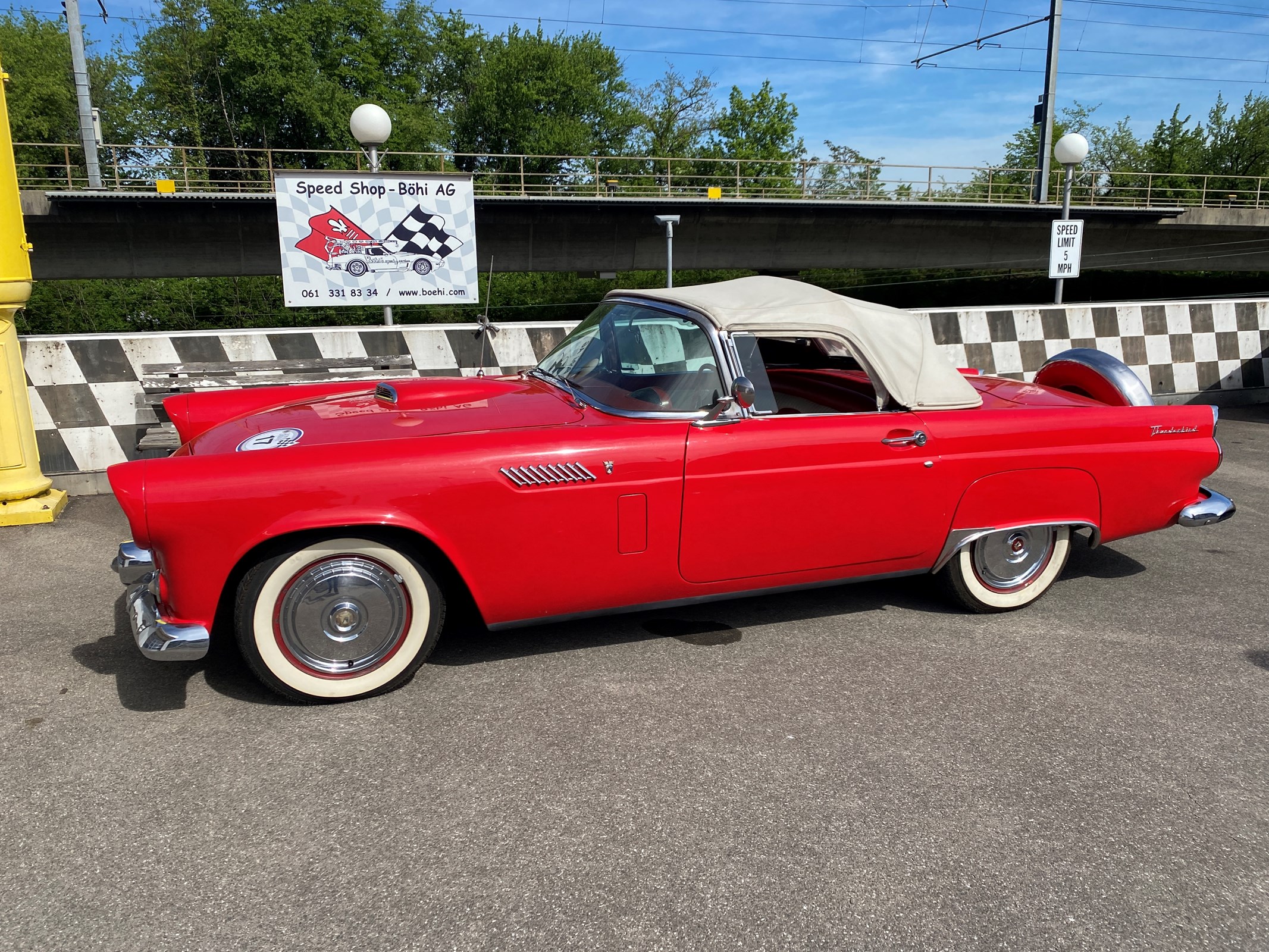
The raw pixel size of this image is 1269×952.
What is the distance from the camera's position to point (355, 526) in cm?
289

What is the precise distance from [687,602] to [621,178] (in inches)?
1077

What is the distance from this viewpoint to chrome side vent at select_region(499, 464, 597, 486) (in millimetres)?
3012

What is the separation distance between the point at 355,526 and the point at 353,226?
5222 mm

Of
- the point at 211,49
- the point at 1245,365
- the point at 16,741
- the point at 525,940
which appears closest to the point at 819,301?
the point at 525,940

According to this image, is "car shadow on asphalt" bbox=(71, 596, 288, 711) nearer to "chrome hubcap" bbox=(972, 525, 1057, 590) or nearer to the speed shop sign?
"chrome hubcap" bbox=(972, 525, 1057, 590)

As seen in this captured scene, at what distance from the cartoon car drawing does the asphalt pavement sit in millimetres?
4272

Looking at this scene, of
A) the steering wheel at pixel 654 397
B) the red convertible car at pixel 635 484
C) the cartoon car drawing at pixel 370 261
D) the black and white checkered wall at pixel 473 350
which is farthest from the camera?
the cartoon car drawing at pixel 370 261

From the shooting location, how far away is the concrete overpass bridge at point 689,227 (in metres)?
20.5

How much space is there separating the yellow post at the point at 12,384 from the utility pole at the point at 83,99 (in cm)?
1955

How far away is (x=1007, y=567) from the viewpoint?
151 inches

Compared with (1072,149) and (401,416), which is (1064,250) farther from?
(401,416)

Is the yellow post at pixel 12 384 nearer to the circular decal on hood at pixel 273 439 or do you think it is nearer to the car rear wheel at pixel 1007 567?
the circular decal on hood at pixel 273 439

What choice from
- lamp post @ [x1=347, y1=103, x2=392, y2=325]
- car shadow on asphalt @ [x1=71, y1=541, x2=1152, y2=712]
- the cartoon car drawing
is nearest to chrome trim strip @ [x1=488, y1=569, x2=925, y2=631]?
car shadow on asphalt @ [x1=71, y1=541, x2=1152, y2=712]

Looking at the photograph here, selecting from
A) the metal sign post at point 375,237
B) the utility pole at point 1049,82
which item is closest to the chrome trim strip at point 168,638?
the metal sign post at point 375,237
